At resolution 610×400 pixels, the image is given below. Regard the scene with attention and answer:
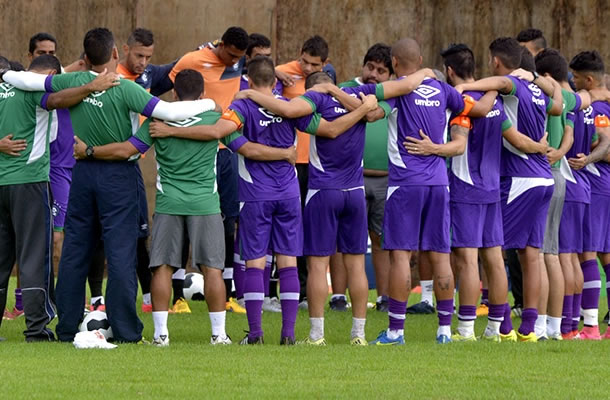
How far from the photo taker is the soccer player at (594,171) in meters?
12.1

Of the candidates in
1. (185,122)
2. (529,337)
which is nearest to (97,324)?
(185,122)

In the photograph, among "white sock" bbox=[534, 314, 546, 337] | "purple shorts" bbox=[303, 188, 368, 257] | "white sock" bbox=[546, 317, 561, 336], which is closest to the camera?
"purple shorts" bbox=[303, 188, 368, 257]

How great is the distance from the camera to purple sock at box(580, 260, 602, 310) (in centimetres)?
1209

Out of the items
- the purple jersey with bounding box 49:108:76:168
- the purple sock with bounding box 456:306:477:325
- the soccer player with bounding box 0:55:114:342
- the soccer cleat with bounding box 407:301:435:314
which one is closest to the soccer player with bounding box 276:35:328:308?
the soccer cleat with bounding box 407:301:435:314

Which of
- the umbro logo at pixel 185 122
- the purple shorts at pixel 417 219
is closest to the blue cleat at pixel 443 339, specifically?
the purple shorts at pixel 417 219

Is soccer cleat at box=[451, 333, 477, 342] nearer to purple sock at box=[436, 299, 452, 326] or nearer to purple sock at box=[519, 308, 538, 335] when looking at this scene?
purple sock at box=[436, 299, 452, 326]

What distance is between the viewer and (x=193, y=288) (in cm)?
1388

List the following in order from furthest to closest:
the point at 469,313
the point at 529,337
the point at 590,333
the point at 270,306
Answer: the point at 270,306, the point at 590,333, the point at 529,337, the point at 469,313

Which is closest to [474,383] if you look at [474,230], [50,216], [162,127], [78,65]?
[474,230]

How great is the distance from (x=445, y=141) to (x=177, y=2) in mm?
7940

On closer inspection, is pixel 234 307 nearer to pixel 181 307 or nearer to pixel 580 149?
pixel 181 307

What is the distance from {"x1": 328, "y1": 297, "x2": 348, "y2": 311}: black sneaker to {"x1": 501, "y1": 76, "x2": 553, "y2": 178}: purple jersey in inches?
118

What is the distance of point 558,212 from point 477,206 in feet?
4.15

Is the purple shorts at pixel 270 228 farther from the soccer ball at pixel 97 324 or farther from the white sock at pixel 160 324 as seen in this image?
the soccer ball at pixel 97 324
